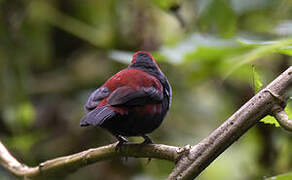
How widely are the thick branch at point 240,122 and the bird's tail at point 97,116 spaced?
22.6 inches

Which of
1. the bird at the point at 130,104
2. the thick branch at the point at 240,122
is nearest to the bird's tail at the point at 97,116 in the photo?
the bird at the point at 130,104

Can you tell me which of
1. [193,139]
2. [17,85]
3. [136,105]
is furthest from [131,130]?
[193,139]

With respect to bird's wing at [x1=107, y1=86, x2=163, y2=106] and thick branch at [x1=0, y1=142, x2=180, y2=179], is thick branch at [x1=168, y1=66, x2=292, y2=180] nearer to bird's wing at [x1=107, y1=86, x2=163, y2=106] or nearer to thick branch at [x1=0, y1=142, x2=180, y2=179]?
thick branch at [x1=0, y1=142, x2=180, y2=179]

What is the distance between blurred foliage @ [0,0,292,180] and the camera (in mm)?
3109

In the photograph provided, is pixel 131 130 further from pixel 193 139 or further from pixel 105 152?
pixel 193 139

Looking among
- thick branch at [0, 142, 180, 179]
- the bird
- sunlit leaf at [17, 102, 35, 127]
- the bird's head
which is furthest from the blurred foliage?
thick branch at [0, 142, 180, 179]

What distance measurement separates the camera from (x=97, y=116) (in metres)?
1.93

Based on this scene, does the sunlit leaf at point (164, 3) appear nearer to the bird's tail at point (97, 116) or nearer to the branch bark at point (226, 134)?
the bird's tail at point (97, 116)

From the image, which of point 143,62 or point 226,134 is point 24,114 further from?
point 226,134

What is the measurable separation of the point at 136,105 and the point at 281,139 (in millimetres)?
1909

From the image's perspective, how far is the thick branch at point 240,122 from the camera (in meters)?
1.33

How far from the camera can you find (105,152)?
6.19 feet

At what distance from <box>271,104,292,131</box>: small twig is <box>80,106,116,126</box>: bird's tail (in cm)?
81

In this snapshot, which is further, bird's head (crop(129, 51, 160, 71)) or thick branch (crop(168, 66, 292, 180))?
bird's head (crop(129, 51, 160, 71))
